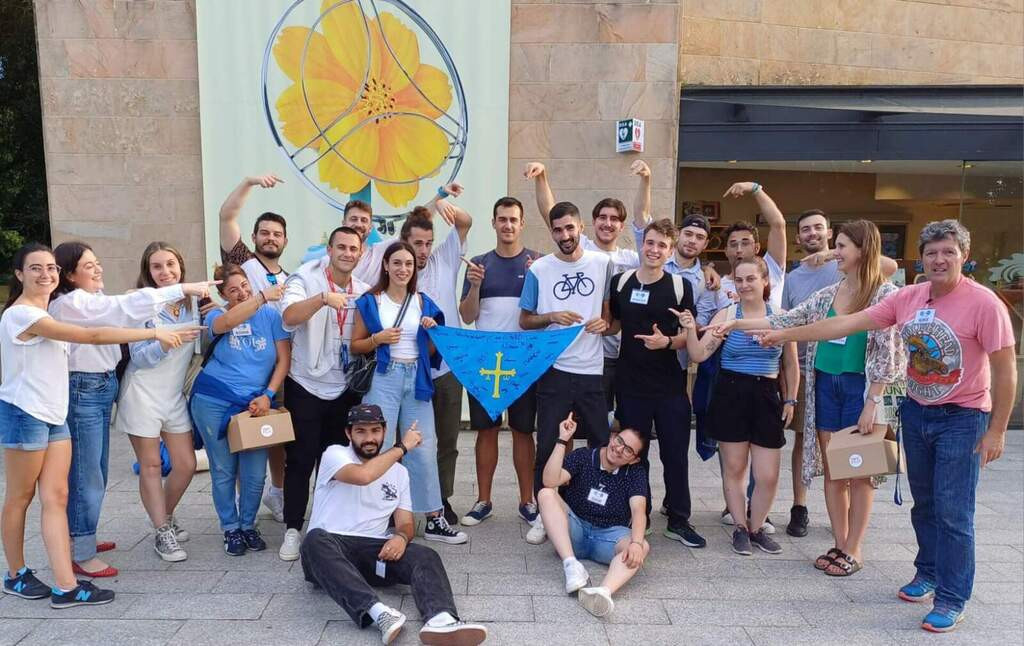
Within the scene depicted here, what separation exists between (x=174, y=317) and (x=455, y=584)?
2.31m

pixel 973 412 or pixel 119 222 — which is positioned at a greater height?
pixel 119 222

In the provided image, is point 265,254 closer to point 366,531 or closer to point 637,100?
point 366,531

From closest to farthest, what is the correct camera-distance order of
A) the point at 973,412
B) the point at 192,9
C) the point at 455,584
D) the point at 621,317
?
1. the point at 973,412
2. the point at 455,584
3. the point at 621,317
4. the point at 192,9

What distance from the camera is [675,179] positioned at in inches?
305

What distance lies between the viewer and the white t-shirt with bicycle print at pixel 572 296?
4547 millimetres

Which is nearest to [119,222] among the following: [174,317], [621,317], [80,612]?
[174,317]

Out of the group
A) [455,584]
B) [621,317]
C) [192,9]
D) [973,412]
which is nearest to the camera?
[973,412]

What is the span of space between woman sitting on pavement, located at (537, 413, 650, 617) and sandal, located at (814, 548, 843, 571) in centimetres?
109

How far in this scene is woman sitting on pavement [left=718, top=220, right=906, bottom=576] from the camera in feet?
12.6

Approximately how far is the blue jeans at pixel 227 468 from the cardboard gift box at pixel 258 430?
131 millimetres

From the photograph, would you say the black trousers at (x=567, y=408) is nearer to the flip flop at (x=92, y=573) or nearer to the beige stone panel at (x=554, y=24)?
the flip flop at (x=92, y=573)

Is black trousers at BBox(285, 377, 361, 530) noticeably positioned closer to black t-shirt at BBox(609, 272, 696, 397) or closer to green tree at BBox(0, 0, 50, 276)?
black t-shirt at BBox(609, 272, 696, 397)

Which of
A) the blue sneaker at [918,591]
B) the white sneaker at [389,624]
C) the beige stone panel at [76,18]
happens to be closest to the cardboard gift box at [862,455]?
the blue sneaker at [918,591]

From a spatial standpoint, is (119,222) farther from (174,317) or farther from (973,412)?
(973,412)
